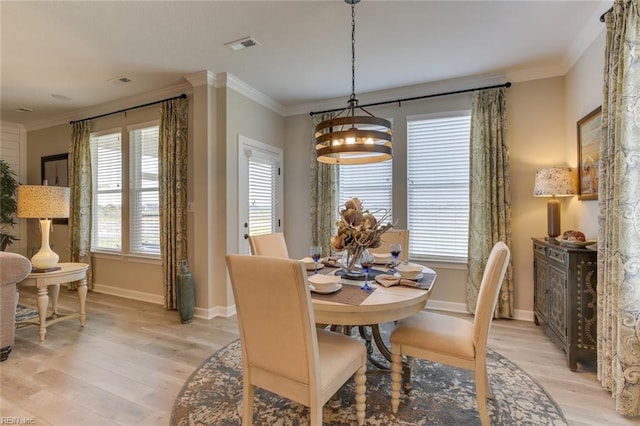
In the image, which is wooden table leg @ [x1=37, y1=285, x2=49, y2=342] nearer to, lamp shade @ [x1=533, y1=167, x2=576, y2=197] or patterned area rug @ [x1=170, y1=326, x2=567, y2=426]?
patterned area rug @ [x1=170, y1=326, x2=567, y2=426]

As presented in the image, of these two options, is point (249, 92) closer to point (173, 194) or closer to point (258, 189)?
point (258, 189)

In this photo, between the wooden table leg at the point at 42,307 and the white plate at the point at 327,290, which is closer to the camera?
the white plate at the point at 327,290

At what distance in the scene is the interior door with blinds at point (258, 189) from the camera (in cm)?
384

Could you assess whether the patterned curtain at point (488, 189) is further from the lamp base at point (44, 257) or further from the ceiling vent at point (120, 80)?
the lamp base at point (44, 257)

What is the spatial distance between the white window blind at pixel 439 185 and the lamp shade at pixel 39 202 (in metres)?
3.90

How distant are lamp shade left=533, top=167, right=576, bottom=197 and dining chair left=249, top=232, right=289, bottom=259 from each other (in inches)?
101

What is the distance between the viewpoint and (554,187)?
9.64ft

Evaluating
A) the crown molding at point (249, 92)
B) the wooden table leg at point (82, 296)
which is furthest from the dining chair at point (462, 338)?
the wooden table leg at point (82, 296)

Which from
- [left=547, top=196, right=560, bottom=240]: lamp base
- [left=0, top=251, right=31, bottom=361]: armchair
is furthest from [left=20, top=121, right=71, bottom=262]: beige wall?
[left=547, top=196, right=560, bottom=240]: lamp base

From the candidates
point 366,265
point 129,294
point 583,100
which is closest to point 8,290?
point 129,294

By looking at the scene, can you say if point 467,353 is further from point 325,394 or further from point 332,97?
point 332,97

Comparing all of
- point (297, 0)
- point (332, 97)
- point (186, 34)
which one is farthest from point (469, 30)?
point (186, 34)

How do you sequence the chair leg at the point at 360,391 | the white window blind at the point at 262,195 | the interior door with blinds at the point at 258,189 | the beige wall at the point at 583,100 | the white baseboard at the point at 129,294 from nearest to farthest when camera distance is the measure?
the chair leg at the point at 360,391 < the beige wall at the point at 583,100 < the interior door with blinds at the point at 258,189 < the white window blind at the point at 262,195 < the white baseboard at the point at 129,294

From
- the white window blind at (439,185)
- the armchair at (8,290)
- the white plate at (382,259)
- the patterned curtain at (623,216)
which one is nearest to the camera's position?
the patterned curtain at (623,216)
